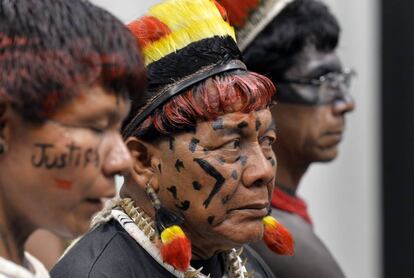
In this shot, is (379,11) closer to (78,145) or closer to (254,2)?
(254,2)

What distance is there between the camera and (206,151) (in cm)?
299

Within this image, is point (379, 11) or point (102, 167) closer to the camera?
point (102, 167)

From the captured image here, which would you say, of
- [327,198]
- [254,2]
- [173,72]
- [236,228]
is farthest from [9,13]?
[327,198]

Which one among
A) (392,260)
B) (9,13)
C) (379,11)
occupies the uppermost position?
(9,13)

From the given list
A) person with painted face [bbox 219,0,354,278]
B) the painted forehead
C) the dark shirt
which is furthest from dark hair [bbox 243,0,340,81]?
the painted forehead

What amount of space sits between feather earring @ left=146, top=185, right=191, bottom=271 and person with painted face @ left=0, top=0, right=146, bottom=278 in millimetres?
519

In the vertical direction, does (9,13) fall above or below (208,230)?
above

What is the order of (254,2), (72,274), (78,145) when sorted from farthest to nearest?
(254,2)
(72,274)
(78,145)

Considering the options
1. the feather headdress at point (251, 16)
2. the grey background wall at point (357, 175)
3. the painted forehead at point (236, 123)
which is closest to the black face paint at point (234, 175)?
the painted forehead at point (236, 123)

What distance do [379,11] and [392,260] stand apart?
1.35 metres

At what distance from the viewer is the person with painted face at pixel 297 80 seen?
13.4 ft

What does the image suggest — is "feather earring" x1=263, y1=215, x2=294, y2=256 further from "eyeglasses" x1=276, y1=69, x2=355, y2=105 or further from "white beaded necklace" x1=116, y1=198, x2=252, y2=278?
"eyeglasses" x1=276, y1=69, x2=355, y2=105

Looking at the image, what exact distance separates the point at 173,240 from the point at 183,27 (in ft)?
1.78

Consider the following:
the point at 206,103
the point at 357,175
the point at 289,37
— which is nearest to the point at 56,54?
the point at 206,103
